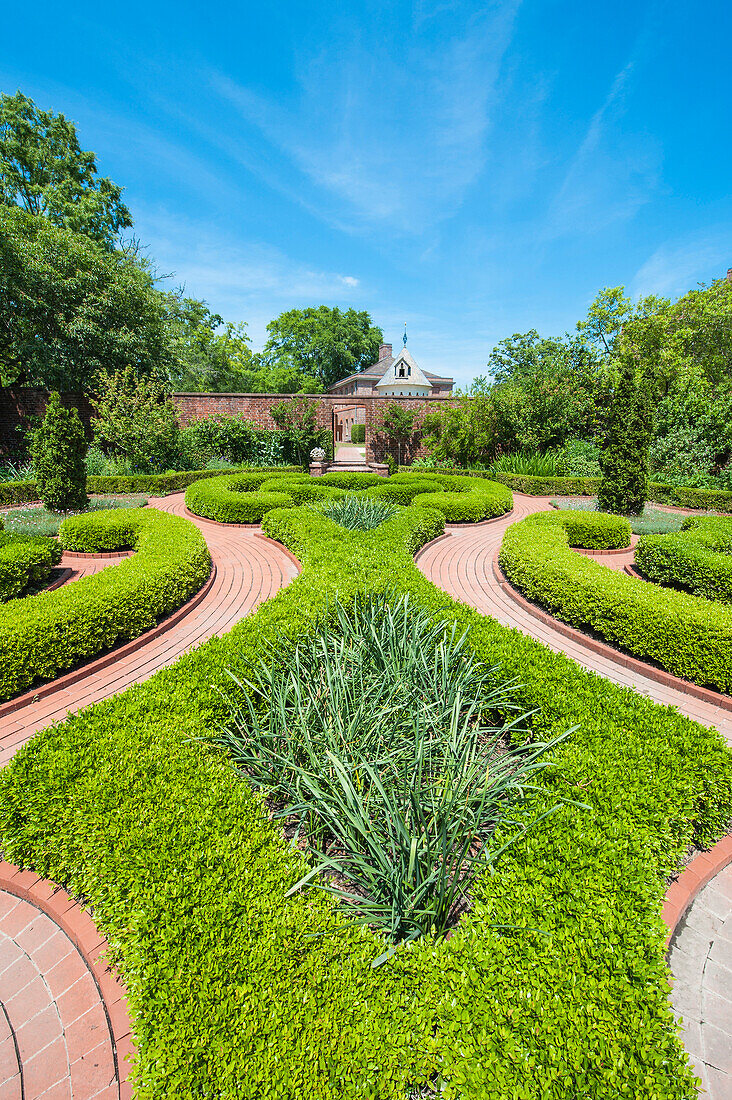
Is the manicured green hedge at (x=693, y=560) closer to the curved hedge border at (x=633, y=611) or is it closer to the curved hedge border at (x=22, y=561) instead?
the curved hedge border at (x=633, y=611)

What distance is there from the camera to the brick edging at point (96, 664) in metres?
3.74

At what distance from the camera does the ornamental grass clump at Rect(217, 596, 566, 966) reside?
1.91m

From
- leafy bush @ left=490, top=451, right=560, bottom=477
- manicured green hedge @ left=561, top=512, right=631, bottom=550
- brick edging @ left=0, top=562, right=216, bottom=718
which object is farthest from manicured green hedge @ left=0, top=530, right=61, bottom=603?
leafy bush @ left=490, top=451, right=560, bottom=477

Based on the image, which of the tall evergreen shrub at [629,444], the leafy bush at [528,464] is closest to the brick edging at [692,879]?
the tall evergreen shrub at [629,444]

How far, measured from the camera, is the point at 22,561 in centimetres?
508

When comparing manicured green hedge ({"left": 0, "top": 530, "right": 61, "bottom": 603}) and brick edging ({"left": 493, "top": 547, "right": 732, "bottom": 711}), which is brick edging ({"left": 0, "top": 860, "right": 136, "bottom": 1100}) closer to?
manicured green hedge ({"left": 0, "top": 530, "right": 61, "bottom": 603})

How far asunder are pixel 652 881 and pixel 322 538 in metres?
5.14

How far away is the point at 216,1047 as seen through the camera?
1.33 metres

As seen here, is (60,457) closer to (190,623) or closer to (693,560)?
(190,623)

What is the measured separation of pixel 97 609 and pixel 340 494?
6.03 metres

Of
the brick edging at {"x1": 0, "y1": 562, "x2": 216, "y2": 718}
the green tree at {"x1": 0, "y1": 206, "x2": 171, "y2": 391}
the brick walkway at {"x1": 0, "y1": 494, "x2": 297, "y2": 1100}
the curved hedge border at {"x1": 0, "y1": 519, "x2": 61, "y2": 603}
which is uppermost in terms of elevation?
the green tree at {"x1": 0, "y1": 206, "x2": 171, "y2": 391}

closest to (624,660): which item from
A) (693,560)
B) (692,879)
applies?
(693,560)

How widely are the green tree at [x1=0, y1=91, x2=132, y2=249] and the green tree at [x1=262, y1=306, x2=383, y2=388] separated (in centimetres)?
2736

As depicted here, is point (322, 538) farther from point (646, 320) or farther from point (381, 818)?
point (646, 320)
